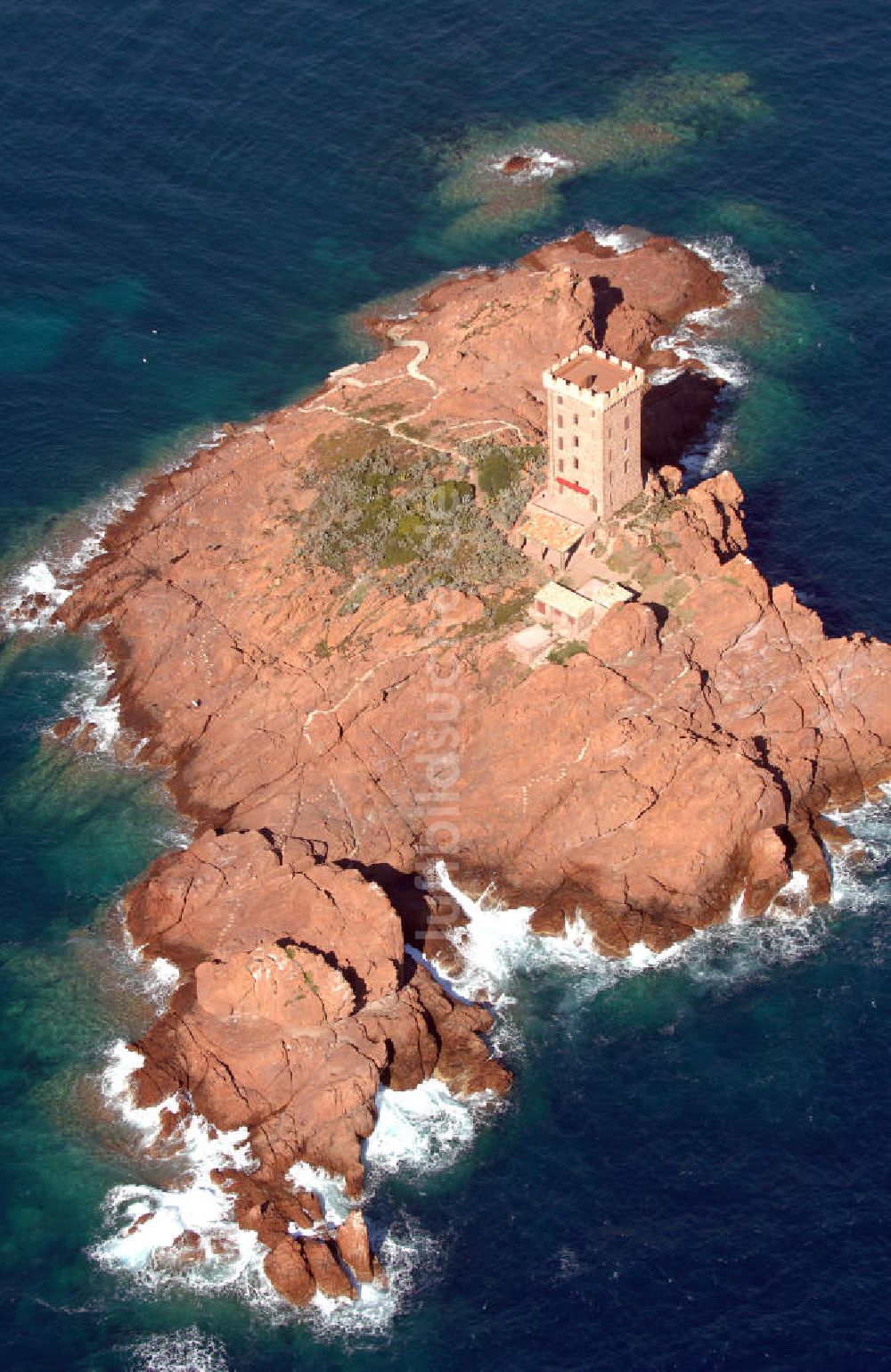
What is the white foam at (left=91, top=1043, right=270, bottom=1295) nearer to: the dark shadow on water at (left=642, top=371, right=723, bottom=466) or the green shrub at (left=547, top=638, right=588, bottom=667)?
the green shrub at (left=547, top=638, right=588, bottom=667)

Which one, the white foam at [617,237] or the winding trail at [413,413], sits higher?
the white foam at [617,237]

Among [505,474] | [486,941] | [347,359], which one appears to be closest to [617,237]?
[347,359]

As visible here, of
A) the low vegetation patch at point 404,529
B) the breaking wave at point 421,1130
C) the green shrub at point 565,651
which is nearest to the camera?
the breaking wave at point 421,1130

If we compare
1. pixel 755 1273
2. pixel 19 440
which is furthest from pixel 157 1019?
pixel 19 440

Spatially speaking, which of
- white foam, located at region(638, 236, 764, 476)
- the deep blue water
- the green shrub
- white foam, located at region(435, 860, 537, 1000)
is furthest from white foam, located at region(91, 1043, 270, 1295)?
white foam, located at region(638, 236, 764, 476)

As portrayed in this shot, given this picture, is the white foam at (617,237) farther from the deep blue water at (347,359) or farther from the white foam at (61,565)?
the white foam at (61,565)

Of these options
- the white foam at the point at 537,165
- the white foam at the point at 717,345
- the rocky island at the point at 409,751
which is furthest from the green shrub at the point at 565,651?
the white foam at the point at 537,165
